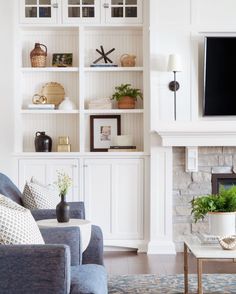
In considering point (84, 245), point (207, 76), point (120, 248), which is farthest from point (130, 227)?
point (84, 245)

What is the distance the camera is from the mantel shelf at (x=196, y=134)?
229 inches

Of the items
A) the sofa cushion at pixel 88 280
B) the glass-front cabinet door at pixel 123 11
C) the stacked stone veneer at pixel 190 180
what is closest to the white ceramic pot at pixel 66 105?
the glass-front cabinet door at pixel 123 11

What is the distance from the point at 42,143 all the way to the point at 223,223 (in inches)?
110

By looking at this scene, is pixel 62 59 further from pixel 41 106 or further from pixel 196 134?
pixel 196 134

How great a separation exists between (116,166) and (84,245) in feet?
7.46

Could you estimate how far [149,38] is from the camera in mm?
6020

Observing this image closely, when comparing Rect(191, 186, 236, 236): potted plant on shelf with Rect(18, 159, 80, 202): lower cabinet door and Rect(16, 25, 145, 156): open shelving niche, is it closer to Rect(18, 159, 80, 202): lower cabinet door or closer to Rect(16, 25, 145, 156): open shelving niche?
Rect(18, 159, 80, 202): lower cabinet door

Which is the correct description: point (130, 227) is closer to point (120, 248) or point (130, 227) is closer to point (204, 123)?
point (120, 248)

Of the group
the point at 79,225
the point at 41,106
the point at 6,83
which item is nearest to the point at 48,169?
the point at 41,106

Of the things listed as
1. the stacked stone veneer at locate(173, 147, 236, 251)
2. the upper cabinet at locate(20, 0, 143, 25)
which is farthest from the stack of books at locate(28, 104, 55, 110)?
the stacked stone veneer at locate(173, 147, 236, 251)

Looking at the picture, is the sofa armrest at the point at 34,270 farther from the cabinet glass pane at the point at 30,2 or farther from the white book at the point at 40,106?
the cabinet glass pane at the point at 30,2

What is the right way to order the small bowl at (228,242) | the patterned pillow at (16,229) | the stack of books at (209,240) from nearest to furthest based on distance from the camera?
the patterned pillow at (16,229) < the small bowl at (228,242) < the stack of books at (209,240)

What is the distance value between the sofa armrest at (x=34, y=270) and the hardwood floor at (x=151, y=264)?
8.03ft

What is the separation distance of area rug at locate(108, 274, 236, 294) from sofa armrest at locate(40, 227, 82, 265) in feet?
3.31
